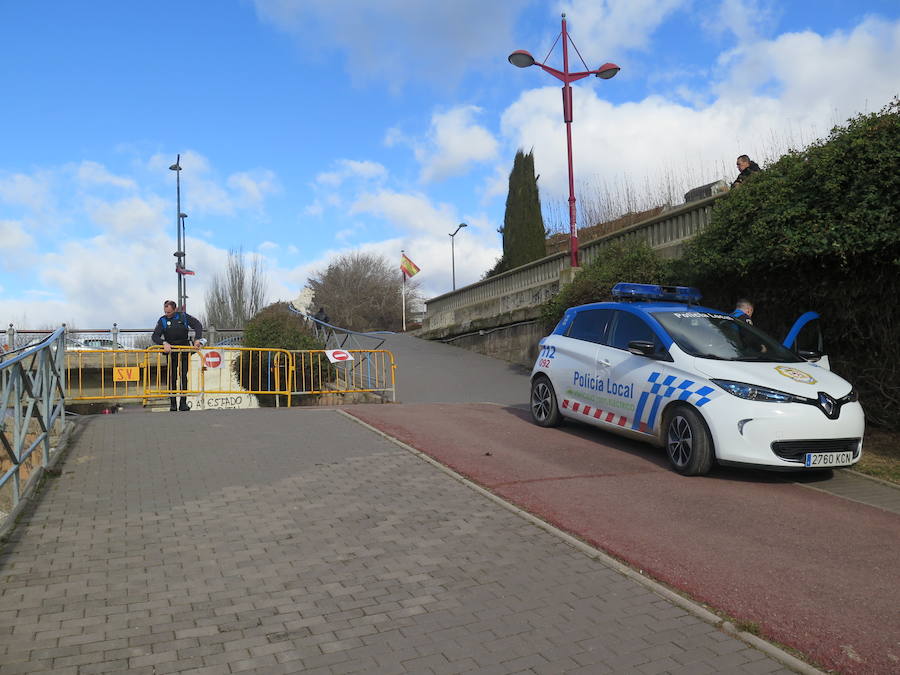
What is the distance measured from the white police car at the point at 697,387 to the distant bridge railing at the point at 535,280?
4.75 meters

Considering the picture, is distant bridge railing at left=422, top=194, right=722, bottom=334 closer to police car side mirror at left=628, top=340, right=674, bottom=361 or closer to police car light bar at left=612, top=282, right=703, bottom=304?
police car light bar at left=612, top=282, right=703, bottom=304

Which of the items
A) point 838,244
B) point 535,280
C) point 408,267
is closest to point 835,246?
point 838,244

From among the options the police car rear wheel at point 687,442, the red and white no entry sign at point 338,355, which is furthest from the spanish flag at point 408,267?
the police car rear wheel at point 687,442

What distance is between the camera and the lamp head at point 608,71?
17.0 m

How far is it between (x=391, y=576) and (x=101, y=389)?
9788 mm

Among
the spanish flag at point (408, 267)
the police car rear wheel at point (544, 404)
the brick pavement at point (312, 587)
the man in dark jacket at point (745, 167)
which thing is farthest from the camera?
the spanish flag at point (408, 267)

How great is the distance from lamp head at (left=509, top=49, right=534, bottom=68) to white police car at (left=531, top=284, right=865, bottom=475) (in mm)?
9231

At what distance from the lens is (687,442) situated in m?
7.00

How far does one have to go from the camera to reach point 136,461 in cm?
736

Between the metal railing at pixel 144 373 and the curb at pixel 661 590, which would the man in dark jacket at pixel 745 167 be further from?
the metal railing at pixel 144 373

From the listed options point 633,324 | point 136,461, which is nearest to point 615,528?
point 633,324

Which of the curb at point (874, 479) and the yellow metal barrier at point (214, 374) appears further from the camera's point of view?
the yellow metal barrier at point (214, 374)

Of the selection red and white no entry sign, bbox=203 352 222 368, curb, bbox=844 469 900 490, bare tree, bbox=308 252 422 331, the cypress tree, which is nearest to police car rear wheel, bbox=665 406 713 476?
curb, bbox=844 469 900 490

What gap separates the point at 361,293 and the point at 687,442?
47658 millimetres
